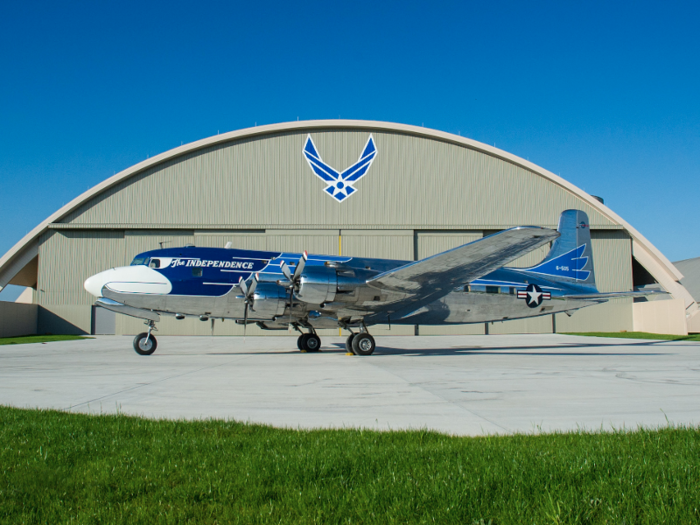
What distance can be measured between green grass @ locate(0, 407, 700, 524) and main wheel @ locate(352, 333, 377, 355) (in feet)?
37.2

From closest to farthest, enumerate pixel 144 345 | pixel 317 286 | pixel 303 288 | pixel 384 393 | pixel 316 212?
1. pixel 384 393
2. pixel 303 288
3. pixel 317 286
4. pixel 144 345
5. pixel 316 212

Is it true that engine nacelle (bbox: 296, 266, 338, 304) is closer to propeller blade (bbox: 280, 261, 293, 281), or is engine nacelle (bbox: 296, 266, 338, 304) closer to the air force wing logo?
propeller blade (bbox: 280, 261, 293, 281)

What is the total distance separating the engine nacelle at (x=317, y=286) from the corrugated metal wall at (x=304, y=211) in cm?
1554

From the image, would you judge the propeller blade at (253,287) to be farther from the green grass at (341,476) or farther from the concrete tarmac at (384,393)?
the green grass at (341,476)

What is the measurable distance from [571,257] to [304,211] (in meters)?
17.0

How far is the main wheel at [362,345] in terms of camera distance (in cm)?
1638

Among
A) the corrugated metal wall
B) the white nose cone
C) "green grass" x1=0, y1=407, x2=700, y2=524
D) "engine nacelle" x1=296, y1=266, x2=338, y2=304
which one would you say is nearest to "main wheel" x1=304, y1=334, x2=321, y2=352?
"engine nacelle" x1=296, y1=266, x2=338, y2=304

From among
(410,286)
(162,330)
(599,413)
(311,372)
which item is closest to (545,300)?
(410,286)

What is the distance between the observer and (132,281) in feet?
52.7

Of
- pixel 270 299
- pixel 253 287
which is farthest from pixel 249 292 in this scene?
pixel 270 299

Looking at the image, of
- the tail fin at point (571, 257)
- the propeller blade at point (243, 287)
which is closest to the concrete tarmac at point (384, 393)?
the propeller blade at point (243, 287)

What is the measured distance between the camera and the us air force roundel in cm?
1988

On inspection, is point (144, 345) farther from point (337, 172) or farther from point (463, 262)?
point (337, 172)

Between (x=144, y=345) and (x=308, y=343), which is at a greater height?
(x=144, y=345)
